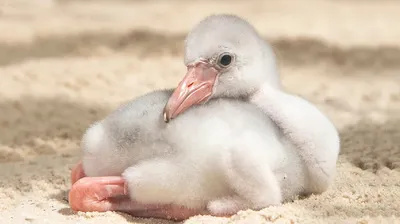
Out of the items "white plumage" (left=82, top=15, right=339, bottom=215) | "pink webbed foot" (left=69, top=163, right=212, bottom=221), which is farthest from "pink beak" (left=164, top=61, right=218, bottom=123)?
"pink webbed foot" (left=69, top=163, right=212, bottom=221)

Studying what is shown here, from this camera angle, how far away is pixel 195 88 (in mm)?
2633

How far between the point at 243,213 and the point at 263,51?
0.61 m

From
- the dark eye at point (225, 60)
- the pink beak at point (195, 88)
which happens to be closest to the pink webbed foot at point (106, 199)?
the pink beak at point (195, 88)

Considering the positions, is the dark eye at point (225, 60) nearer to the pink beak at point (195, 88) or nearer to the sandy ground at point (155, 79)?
the pink beak at point (195, 88)

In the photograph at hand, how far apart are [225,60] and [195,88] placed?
5.7 inches

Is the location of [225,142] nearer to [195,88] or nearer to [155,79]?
[195,88]

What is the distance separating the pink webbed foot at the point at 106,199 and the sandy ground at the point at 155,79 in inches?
1.5

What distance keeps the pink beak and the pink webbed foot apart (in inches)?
13.3

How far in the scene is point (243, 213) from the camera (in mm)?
2480

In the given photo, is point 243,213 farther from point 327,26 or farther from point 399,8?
point 399,8

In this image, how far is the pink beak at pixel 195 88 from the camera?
101 inches

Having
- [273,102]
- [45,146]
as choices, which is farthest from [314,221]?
[45,146]

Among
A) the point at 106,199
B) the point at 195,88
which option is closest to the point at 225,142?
the point at 195,88

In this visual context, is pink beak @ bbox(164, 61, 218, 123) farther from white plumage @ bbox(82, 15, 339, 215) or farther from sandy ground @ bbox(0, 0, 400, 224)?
sandy ground @ bbox(0, 0, 400, 224)
